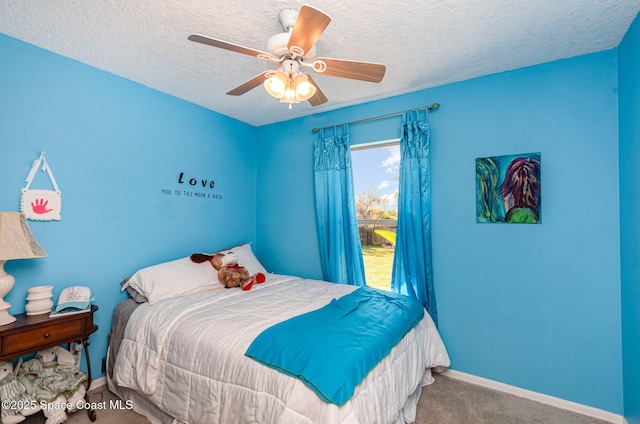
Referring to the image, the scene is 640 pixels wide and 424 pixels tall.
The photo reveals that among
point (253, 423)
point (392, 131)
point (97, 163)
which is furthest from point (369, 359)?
point (97, 163)

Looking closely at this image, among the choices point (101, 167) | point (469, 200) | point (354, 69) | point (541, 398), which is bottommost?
point (541, 398)

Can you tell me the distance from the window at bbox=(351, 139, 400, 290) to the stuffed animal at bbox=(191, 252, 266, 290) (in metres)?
1.19

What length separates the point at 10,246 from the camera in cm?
174

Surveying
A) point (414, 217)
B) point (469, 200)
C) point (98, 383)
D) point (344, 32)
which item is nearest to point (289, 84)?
point (344, 32)

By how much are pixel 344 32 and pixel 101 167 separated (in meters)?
2.20

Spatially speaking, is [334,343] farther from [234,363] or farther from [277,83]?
[277,83]

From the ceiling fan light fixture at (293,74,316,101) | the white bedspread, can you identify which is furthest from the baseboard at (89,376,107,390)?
the ceiling fan light fixture at (293,74,316,101)

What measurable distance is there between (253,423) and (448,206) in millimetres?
2187

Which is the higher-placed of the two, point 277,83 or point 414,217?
point 277,83

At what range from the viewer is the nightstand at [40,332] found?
5.57 feet

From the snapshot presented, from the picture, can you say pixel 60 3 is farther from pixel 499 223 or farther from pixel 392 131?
pixel 499 223

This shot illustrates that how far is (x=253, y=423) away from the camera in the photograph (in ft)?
4.76

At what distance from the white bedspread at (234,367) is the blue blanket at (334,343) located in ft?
0.18

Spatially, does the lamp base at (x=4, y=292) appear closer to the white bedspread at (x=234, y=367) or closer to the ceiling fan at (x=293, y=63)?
the white bedspread at (x=234, y=367)
